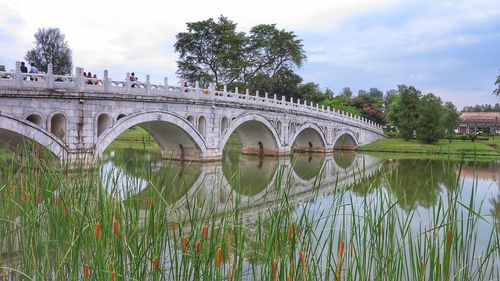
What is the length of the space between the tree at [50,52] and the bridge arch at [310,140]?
19.6m

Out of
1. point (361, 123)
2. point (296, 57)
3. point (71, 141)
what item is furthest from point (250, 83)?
point (71, 141)

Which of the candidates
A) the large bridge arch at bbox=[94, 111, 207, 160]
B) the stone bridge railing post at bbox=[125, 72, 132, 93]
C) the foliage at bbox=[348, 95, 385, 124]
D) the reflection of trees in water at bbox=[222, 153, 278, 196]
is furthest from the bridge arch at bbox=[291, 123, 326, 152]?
the foliage at bbox=[348, 95, 385, 124]

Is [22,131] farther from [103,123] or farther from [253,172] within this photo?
[253,172]

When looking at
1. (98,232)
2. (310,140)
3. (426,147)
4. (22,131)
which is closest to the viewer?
(98,232)

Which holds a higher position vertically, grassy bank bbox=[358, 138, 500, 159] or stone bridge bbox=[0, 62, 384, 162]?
stone bridge bbox=[0, 62, 384, 162]

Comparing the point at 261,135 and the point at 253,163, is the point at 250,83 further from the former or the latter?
the point at 253,163

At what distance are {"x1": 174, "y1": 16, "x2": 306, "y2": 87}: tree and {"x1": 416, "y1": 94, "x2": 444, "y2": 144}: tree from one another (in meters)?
11.4

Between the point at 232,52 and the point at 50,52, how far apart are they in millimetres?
14399

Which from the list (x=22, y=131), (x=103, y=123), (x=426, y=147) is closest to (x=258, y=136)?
(x=426, y=147)

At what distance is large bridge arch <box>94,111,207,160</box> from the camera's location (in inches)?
671

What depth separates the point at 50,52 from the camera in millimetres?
35875

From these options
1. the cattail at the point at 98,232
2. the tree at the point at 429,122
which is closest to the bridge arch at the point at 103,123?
the cattail at the point at 98,232

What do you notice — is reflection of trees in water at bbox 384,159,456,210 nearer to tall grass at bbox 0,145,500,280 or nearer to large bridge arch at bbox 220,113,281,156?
tall grass at bbox 0,145,500,280

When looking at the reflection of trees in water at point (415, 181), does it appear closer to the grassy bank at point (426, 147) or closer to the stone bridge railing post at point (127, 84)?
the grassy bank at point (426, 147)
